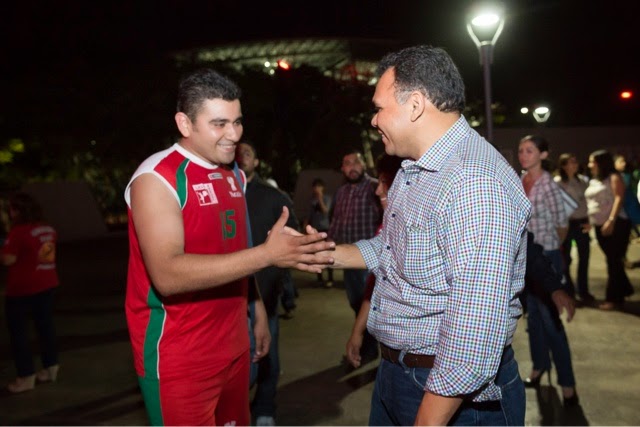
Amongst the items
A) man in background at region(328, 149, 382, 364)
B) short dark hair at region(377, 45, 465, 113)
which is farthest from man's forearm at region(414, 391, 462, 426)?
man in background at region(328, 149, 382, 364)

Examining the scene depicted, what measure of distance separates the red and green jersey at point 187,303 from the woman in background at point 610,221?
24.2 feet

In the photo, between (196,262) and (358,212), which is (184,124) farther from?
(358,212)

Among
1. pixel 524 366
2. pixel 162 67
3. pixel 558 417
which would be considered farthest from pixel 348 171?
pixel 162 67

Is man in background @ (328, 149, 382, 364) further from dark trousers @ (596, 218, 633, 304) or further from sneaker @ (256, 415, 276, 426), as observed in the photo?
dark trousers @ (596, 218, 633, 304)

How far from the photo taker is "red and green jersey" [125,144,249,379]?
2.71m

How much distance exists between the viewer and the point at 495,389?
2.19m

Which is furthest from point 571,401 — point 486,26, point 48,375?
point 486,26

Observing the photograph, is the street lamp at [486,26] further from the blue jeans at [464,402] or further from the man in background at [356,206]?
the blue jeans at [464,402]

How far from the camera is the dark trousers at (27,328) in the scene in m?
6.17

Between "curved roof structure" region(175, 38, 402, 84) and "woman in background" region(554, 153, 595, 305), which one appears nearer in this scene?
"woman in background" region(554, 153, 595, 305)

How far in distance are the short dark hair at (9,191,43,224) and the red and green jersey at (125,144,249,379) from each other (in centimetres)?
400

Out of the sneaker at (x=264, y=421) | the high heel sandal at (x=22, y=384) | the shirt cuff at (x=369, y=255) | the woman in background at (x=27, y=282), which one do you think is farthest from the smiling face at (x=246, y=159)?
the high heel sandal at (x=22, y=384)

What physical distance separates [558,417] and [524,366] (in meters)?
1.37

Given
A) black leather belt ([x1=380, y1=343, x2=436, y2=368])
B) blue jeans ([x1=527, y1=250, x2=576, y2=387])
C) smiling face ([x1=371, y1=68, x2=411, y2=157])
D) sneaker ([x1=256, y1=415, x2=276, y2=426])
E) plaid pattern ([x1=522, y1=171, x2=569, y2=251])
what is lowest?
sneaker ([x1=256, y1=415, x2=276, y2=426])
